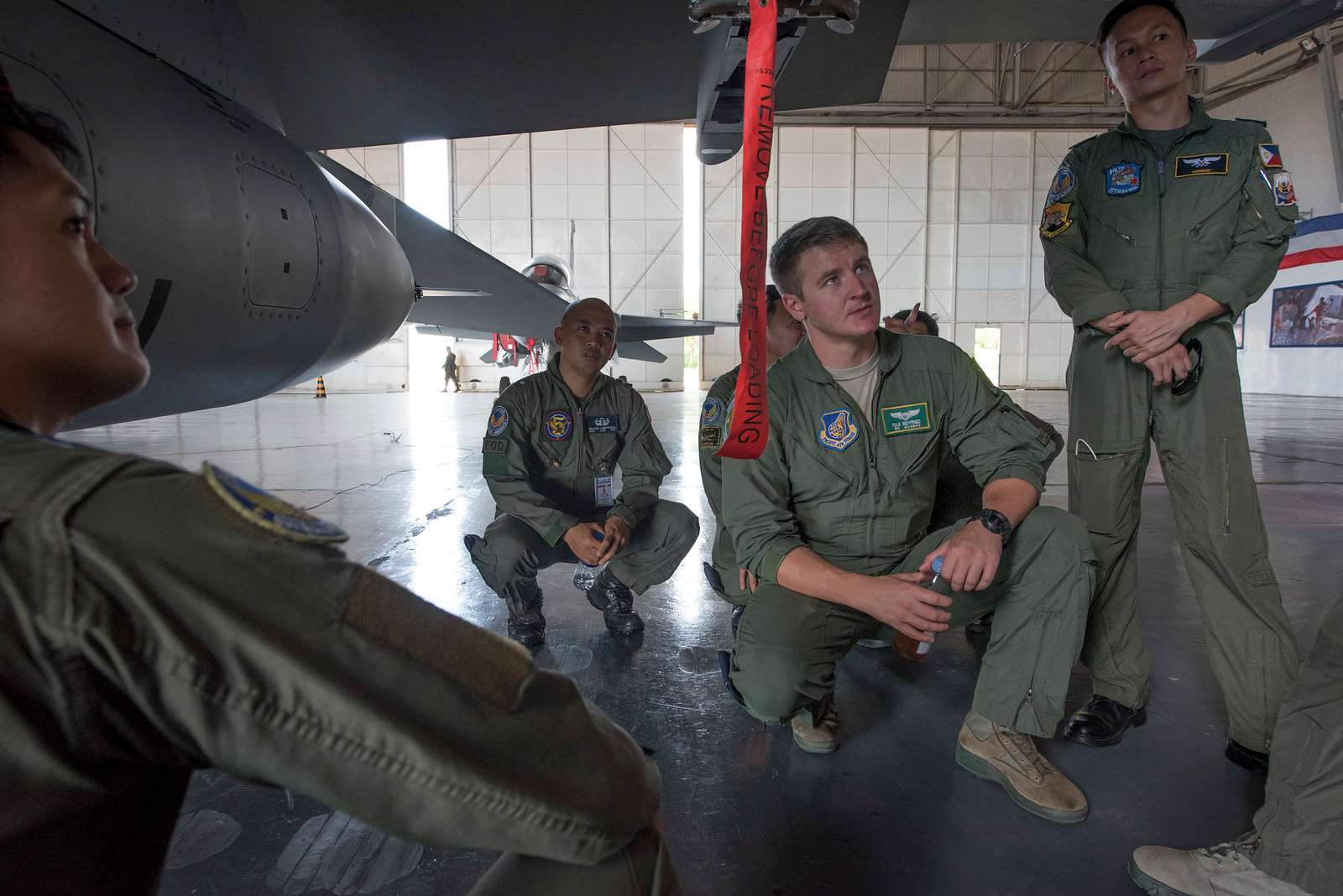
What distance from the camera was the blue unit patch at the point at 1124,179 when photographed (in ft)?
6.57

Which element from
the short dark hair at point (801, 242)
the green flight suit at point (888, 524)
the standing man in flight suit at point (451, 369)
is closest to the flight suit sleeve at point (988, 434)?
the green flight suit at point (888, 524)

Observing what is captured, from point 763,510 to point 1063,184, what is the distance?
1.26m

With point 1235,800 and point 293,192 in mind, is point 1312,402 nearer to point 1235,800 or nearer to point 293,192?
point 1235,800

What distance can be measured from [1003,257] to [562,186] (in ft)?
40.7

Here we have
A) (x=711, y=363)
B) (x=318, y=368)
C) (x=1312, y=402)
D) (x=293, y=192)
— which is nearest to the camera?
(x=293, y=192)

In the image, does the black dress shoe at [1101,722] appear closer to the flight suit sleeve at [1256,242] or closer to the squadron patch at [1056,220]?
the flight suit sleeve at [1256,242]

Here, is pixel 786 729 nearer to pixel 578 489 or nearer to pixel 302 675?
pixel 578 489

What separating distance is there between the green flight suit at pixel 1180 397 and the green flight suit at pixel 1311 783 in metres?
0.59

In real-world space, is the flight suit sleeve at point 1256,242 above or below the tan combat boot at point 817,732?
above

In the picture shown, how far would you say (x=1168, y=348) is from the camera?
1838 mm

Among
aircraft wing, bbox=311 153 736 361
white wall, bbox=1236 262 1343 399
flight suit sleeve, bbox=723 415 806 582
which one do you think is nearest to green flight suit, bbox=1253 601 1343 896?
flight suit sleeve, bbox=723 415 806 582

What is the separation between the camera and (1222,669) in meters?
1.81

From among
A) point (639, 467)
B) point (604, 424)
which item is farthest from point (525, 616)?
point (604, 424)

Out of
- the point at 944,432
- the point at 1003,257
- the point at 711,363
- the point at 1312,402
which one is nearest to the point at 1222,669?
the point at 944,432
